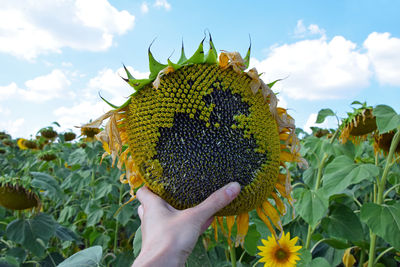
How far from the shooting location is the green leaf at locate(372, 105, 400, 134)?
6.83ft

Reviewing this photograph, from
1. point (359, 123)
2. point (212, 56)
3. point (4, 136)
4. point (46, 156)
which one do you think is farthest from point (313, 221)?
point (4, 136)

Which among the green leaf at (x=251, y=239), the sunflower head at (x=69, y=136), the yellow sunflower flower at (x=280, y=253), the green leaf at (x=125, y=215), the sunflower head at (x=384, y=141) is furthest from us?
the sunflower head at (x=69, y=136)

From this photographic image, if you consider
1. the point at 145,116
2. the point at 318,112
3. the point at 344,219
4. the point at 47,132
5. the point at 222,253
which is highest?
the point at 47,132

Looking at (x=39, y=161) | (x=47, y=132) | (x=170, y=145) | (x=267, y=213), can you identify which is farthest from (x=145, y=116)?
(x=47, y=132)

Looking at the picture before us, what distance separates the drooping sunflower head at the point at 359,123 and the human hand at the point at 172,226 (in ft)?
→ 6.19

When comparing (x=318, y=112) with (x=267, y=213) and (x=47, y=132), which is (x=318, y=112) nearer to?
(x=267, y=213)

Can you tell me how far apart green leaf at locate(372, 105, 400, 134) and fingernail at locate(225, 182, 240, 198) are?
148cm

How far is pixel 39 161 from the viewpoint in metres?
4.82

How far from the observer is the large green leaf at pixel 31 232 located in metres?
2.49

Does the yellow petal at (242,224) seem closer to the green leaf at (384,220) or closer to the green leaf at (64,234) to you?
the green leaf at (384,220)

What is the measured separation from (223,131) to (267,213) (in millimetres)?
404

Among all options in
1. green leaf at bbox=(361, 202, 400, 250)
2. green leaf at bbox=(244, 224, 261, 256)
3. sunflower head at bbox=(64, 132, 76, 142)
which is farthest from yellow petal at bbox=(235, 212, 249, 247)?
sunflower head at bbox=(64, 132, 76, 142)

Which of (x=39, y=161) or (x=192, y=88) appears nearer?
(x=192, y=88)

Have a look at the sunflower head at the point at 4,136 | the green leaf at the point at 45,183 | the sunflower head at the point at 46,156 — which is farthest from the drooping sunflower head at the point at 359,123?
the sunflower head at the point at 4,136
